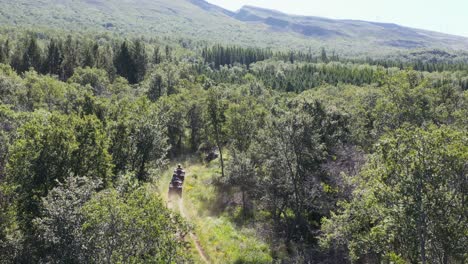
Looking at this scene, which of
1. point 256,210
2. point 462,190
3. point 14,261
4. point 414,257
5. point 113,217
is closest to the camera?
point 113,217

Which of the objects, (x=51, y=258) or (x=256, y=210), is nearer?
(x=51, y=258)

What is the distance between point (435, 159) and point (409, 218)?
3.53m

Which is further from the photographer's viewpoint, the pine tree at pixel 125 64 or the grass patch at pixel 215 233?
the pine tree at pixel 125 64

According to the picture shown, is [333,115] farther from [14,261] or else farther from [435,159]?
[14,261]

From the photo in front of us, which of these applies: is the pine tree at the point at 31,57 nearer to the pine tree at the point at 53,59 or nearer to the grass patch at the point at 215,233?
the pine tree at the point at 53,59

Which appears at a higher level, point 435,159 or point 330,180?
point 435,159

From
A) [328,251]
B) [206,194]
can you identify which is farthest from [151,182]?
[328,251]

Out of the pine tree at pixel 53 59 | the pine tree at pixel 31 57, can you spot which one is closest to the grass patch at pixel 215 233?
the pine tree at pixel 31 57

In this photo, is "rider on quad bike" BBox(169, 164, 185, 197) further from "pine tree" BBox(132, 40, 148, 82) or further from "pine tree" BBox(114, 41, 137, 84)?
"pine tree" BBox(114, 41, 137, 84)

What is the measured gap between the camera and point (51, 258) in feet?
69.2

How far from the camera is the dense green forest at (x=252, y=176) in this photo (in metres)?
19.6

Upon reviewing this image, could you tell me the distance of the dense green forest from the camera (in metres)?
19.6

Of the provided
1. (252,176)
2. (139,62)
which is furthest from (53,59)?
(252,176)

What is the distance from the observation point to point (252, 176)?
42.8m
